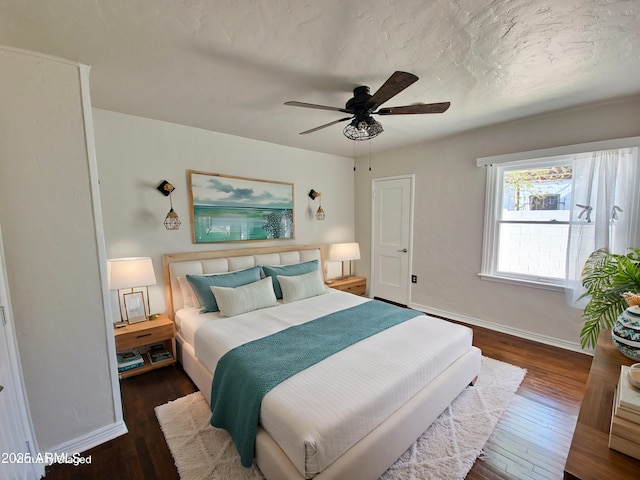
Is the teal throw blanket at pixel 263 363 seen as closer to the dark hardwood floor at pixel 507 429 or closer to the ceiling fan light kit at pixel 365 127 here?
the dark hardwood floor at pixel 507 429

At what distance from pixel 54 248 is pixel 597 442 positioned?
2.75m

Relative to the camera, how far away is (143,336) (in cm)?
246

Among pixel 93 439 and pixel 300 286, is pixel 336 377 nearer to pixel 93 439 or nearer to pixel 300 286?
pixel 300 286

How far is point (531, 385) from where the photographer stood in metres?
2.33

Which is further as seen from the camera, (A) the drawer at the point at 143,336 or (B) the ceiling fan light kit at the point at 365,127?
(A) the drawer at the point at 143,336

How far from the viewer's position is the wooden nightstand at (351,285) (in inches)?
157

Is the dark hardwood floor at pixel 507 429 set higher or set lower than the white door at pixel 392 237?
lower

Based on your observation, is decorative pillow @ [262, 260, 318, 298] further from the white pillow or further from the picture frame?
the picture frame

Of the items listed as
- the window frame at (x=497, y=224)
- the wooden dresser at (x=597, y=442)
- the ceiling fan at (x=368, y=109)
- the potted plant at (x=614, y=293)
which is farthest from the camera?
the window frame at (x=497, y=224)

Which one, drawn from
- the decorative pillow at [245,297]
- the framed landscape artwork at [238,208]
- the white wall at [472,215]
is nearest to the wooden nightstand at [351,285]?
the white wall at [472,215]

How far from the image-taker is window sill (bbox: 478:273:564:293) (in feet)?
9.46

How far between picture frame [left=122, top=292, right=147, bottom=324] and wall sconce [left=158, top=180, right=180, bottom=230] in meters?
0.75

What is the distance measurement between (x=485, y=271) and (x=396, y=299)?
1417 mm

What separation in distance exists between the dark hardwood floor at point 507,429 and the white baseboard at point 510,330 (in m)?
0.11
